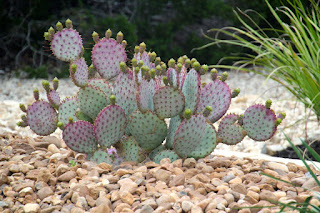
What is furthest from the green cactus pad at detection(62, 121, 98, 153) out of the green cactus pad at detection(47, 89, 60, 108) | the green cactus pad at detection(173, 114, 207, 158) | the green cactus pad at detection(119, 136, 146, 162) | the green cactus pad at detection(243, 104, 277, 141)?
the green cactus pad at detection(243, 104, 277, 141)

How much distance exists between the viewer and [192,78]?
196 cm

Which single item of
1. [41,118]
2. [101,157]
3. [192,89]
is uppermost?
[192,89]

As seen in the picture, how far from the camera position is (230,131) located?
201 cm

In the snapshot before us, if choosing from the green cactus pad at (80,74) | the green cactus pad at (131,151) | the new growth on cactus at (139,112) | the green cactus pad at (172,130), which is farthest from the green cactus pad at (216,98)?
the green cactus pad at (80,74)

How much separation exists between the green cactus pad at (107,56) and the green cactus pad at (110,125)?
28 centimetres

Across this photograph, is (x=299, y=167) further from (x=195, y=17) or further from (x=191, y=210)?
(x=195, y=17)

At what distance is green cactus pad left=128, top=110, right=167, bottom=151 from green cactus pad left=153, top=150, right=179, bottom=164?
0.06m

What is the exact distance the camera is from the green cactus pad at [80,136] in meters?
1.93

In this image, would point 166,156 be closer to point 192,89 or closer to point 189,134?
point 189,134

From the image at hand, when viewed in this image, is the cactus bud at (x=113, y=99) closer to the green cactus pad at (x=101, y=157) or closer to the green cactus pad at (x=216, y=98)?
the green cactus pad at (x=101, y=157)

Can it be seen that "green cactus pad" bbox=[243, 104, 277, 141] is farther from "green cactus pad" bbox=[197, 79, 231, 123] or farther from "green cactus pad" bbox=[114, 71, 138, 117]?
"green cactus pad" bbox=[114, 71, 138, 117]

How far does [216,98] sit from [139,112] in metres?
0.38

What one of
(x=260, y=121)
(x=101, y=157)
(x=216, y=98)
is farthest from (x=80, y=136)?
(x=260, y=121)

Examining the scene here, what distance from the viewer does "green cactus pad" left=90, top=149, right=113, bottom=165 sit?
6.46ft
